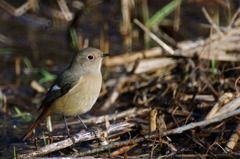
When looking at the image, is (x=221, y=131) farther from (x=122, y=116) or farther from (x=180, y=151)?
(x=122, y=116)

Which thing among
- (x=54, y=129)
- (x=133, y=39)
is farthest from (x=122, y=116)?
(x=133, y=39)

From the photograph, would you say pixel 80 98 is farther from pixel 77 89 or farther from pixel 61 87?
pixel 61 87

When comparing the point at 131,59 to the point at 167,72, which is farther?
the point at 131,59

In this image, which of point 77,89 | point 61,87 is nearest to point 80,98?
point 77,89

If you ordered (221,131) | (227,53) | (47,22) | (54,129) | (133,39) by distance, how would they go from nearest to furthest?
(221,131) < (54,129) < (227,53) < (133,39) < (47,22)

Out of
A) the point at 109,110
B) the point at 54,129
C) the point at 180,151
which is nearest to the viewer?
the point at 180,151

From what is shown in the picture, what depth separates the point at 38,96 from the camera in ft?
22.6

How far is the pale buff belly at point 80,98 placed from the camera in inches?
199

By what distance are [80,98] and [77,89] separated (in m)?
0.13

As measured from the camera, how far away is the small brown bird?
5.08m

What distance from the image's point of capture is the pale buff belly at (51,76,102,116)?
507cm

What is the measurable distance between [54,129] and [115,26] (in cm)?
401

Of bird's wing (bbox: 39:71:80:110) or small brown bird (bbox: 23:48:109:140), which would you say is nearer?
small brown bird (bbox: 23:48:109:140)

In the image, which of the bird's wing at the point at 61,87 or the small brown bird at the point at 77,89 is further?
the bird's wing at the point at 61,87
